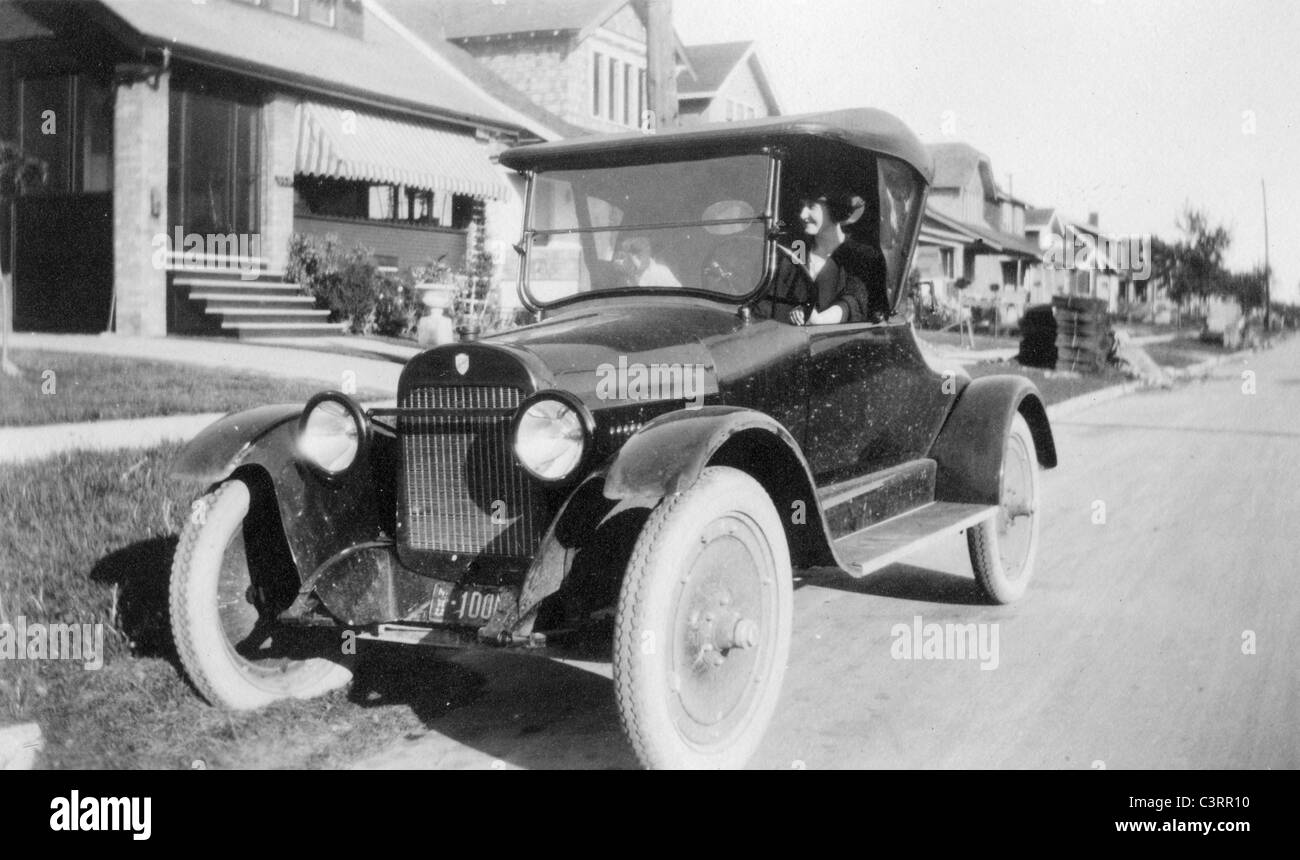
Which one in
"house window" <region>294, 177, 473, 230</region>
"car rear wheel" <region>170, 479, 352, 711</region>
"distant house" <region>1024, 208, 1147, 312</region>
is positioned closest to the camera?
"car rear wheel" <region>170, 479, 352, 711</region>

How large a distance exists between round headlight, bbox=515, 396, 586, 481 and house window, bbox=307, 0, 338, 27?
18749mm

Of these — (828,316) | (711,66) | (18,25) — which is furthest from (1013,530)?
(711,66)

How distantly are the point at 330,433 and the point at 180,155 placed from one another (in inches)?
517

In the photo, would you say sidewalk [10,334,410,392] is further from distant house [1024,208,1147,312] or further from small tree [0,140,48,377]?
distant house [1024,208,1147,312]

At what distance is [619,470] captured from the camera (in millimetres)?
3277

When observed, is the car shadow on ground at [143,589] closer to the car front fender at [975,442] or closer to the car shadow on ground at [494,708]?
the car shadow on ground at [494,708]

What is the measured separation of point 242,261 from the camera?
641 inches

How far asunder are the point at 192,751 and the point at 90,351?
9.94 metres

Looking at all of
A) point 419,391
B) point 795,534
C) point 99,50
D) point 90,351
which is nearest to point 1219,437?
point 795,534

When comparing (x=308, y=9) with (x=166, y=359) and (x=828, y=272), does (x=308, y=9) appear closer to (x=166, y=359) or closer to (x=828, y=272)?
(x=166, y=359)

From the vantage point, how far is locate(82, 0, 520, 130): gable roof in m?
14.8

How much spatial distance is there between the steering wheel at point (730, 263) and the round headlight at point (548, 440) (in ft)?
3.66

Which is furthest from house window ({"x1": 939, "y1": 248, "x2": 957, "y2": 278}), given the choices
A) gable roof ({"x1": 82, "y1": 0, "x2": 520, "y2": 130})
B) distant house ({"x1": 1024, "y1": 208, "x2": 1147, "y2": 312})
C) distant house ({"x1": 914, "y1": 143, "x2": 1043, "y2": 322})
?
gable roof ({"x1": 82, "y1": 0, "x2": 520, "y2": 130})

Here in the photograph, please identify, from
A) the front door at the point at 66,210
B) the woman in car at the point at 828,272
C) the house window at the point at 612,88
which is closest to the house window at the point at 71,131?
the front door at the point at 66,210
